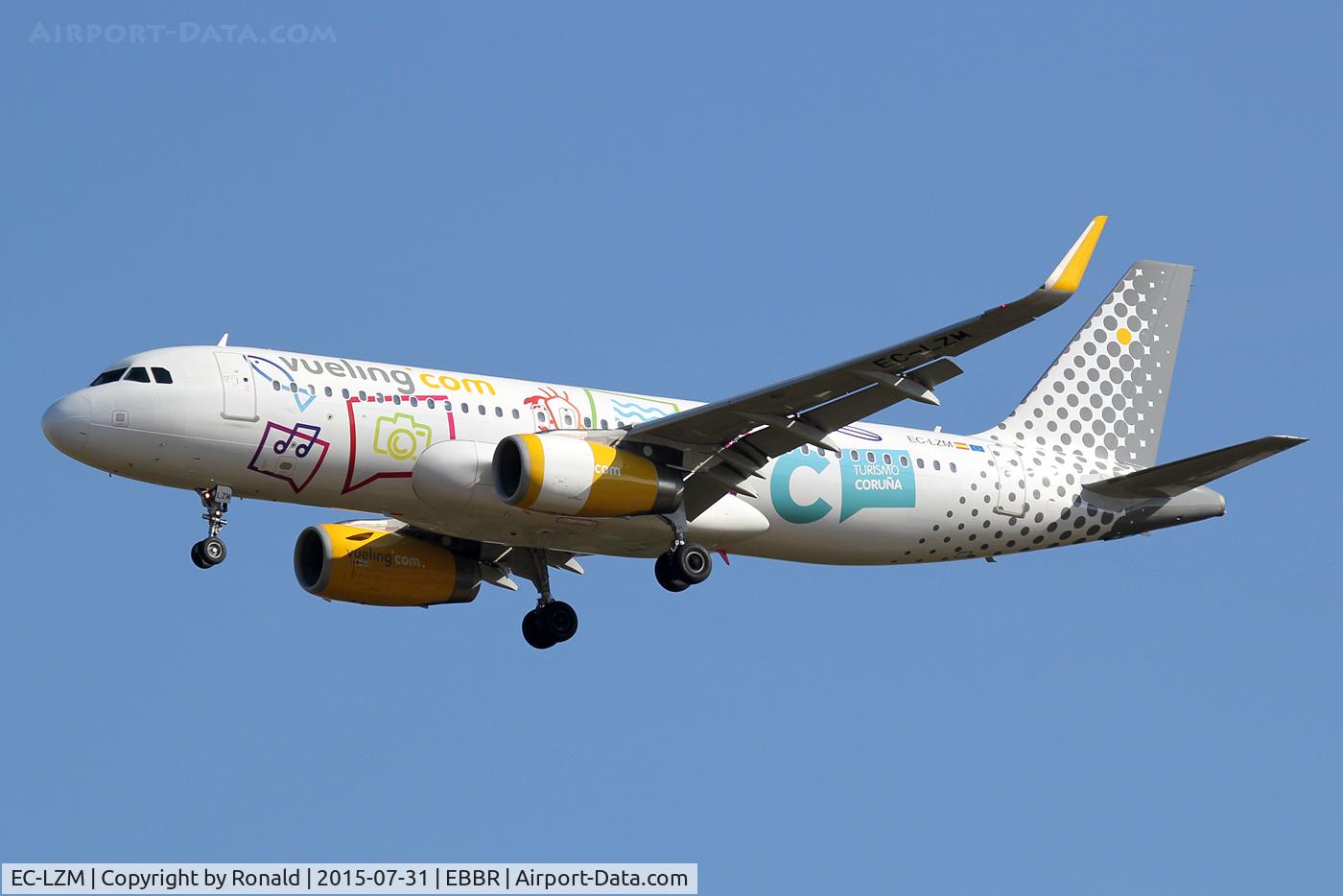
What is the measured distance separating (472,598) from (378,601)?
6.33 ft

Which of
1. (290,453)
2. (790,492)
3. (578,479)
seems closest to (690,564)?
(790,492)

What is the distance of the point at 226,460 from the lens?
Answer: 33.8m

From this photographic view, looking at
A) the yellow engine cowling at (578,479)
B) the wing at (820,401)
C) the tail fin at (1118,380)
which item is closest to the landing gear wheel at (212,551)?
the yellow engine cowling at (578,479)

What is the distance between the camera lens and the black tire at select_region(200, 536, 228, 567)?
33.9 m

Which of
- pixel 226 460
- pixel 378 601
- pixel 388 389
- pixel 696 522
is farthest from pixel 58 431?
pixel 696 522

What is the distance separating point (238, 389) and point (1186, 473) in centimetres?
1819

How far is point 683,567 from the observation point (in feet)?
117

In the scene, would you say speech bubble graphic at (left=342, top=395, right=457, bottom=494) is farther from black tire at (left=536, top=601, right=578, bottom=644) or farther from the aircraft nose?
black tire at (left=536, top=601, right=578, bottom=644)

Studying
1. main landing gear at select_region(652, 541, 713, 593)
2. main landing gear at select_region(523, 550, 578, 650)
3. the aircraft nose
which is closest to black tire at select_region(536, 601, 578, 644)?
main landing gear at select_region(523, 550, 578, 650)

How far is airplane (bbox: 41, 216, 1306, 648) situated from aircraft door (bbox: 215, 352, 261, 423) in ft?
0.12

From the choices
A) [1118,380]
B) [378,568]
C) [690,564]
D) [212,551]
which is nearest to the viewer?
[212,551]

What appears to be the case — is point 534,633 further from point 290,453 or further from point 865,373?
point 865,373

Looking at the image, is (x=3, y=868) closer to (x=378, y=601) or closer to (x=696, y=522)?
(x=378, y=601)

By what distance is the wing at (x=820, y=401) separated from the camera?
30203 millimetres
